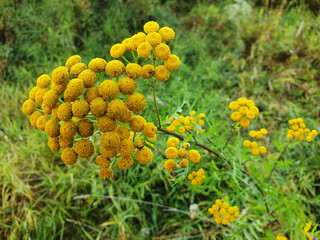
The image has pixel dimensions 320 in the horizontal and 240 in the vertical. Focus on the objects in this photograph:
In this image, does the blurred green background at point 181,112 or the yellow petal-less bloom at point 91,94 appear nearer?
the yellow petal-less bloom at point 91,94

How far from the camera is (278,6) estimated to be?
16.9ft

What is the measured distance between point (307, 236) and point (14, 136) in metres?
3.62

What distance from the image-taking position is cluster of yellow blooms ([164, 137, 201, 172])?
1.36 meters

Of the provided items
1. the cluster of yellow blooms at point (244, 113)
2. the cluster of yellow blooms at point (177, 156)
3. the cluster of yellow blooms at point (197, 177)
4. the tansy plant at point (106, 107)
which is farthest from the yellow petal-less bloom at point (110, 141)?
the cluster of yellow blooms at point (244, 113)

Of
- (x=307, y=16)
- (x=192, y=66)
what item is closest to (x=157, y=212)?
(x=192, y=66)

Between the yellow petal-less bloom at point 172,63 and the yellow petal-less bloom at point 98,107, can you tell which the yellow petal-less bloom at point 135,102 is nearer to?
the yellow petal-less bloom at point 98,107

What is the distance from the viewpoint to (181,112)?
9.62 ft

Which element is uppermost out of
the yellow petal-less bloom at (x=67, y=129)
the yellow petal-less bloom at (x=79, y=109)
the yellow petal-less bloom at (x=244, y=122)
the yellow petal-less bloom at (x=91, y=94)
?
the yellow petal-less bloom at (x=91, y=94)

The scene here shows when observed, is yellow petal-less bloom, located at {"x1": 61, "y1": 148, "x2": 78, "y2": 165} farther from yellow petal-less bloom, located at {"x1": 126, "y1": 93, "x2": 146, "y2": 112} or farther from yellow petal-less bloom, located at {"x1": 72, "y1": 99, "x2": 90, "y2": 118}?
yellow petal-less bloom, located at {"x1": 126, "y1": 93, "x2": 146, "y2": 112}

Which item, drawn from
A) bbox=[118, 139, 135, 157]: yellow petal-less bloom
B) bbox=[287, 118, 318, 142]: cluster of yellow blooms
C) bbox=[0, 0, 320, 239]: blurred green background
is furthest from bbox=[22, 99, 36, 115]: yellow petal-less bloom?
bbox=[287, 118, 318, 142]: cluster of yellow blooms

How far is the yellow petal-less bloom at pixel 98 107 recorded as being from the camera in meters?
1.12

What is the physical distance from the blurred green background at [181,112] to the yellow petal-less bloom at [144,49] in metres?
0.40

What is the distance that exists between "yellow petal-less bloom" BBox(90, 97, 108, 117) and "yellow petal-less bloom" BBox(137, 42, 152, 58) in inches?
12.8

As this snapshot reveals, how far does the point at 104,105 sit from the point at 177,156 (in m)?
0.54
